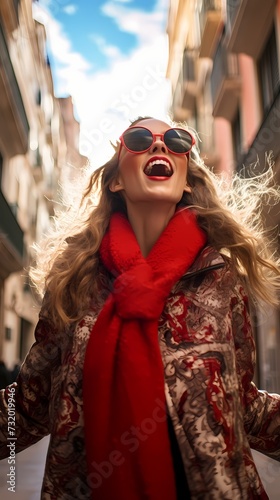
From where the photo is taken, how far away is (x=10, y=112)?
10.9m

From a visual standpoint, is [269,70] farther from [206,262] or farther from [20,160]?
[206,262]

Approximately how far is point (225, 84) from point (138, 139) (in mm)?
9985

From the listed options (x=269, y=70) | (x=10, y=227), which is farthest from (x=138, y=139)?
(x=10, y=227)

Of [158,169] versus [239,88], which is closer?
[158,169]

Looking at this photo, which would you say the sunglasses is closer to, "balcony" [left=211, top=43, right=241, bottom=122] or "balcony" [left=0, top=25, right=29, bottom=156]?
"balcony" [left=0, top=25, right=29, bottom=156]

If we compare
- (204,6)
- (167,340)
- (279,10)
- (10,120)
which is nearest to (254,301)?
(167,340)

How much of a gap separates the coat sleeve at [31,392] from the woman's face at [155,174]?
498mm

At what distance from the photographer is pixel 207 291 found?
151 cm

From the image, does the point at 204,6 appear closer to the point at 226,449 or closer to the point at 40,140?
the point at 40,140

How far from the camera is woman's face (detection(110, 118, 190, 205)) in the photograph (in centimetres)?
168

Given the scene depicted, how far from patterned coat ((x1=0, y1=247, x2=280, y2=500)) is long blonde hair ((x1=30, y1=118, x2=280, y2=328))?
73 millimetres

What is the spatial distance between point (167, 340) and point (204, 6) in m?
12.9

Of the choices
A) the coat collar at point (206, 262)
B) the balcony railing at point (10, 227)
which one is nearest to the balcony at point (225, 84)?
the balcony railing at point (10, 227)

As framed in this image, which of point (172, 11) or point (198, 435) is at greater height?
point (198, 435)
